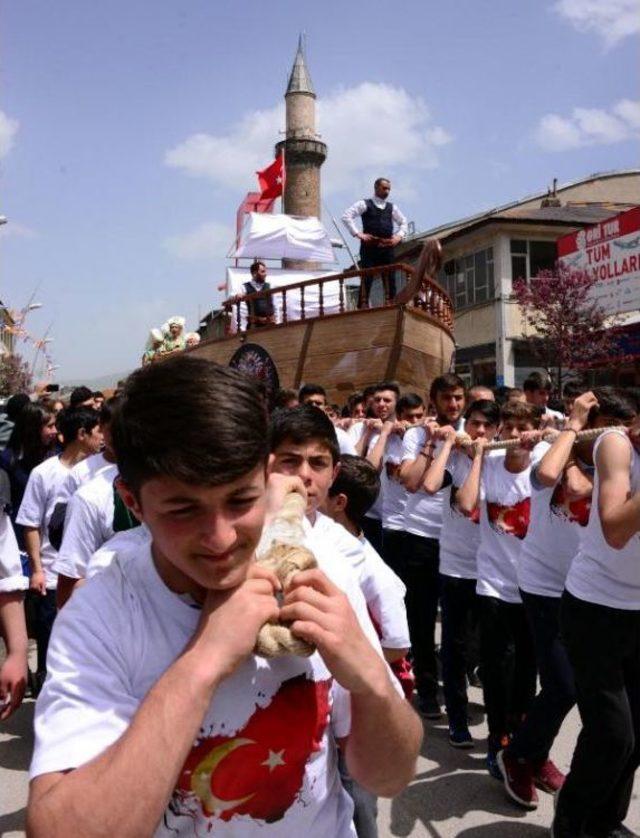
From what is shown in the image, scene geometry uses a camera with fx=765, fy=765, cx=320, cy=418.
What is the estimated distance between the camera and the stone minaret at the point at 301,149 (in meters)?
47.3

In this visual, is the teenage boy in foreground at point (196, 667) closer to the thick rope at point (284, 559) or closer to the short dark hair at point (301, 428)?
the thick rope at point (284, 559)

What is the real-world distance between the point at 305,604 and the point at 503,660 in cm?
326

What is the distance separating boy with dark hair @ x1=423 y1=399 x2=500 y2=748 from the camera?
4391 mm

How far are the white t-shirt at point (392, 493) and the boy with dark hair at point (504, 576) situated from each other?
4.39 feet

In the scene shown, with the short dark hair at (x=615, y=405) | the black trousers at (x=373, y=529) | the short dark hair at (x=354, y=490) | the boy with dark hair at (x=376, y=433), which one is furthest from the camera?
the black trousers at (x=373, y=529)

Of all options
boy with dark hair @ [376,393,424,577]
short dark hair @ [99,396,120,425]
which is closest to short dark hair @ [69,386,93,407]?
boy with dark hair @ [376,393,424,577]

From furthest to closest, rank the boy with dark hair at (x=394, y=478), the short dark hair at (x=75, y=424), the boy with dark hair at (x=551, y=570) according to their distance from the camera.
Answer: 1. the boy with dark hair at (x=394, y=478)
2. the short dark hair at (x=75, y=424)
3. the boy with dark hair at (x=551, y=570)

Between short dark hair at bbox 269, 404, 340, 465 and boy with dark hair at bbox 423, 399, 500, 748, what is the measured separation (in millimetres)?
1946

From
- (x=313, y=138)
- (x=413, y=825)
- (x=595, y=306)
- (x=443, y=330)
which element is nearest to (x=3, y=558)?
(x=413, y=825)

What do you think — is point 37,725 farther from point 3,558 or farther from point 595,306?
point 595,306

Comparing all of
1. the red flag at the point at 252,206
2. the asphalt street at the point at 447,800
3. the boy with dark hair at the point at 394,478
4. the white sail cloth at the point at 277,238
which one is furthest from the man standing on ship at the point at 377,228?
the red flag at the point at 252,206

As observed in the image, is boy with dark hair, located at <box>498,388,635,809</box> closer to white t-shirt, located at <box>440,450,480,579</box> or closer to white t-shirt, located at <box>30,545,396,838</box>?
white t-shirt, located at <box>440,450,480,579</box>

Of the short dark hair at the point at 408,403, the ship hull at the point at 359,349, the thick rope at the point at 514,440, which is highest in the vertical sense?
the ship hull at the point at 359,349

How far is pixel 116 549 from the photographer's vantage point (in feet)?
4.75
